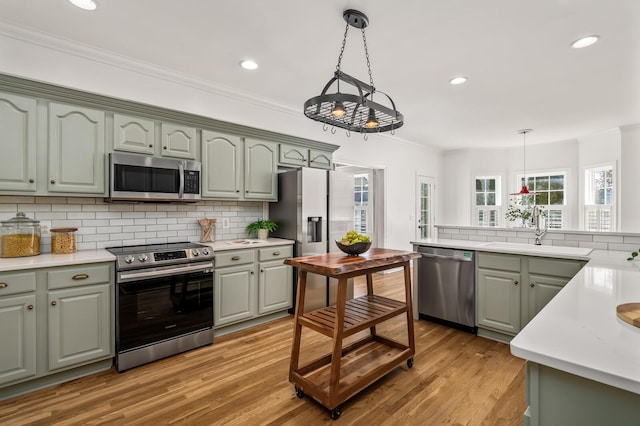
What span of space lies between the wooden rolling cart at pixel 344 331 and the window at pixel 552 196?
5505mm

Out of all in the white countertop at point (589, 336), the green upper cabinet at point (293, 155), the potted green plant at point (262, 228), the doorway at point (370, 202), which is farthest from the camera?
the doorway at point (370, 202)

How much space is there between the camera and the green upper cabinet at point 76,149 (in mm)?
2566

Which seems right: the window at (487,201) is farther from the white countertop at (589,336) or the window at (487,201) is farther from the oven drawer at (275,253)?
the white countertop at (589,336)

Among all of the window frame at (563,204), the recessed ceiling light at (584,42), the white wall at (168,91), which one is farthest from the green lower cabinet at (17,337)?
the window frame at (563,204)

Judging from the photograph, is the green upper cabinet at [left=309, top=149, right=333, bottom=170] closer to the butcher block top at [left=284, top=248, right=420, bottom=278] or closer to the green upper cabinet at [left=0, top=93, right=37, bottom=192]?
the butcher block top at [left=284, top=248, right=420, bottom=278]

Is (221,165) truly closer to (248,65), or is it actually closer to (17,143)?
(248,65)

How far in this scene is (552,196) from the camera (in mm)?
6582

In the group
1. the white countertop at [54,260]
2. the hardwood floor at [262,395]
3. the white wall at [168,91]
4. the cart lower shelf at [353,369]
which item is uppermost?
the white wall at [168,91]

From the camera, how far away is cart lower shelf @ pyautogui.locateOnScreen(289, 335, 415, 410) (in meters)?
2.06

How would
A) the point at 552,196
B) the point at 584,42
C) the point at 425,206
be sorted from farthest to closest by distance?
the point at 425,206 → the point at 552,196 → the point at 584,42

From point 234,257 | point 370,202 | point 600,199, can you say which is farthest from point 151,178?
point 600,199

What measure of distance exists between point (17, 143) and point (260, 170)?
209cm

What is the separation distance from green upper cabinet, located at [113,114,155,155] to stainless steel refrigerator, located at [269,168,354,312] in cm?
150

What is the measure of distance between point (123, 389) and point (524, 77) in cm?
450
